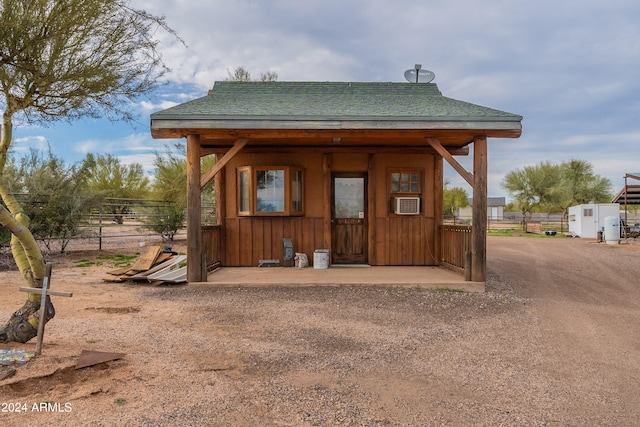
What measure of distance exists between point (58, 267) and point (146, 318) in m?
5.86

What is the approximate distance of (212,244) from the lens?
818 centimetres

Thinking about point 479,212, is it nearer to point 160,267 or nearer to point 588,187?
point 160,267

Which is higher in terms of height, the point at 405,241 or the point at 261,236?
the point at 261,236

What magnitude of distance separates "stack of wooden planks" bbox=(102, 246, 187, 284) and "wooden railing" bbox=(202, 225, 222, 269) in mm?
550

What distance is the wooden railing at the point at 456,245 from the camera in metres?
7.45

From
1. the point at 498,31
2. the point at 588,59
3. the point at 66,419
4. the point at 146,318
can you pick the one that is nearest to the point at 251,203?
the point at 146,318

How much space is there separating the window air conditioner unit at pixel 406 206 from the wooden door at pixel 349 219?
0.70 metres

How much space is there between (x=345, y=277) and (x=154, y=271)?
3.60 metres

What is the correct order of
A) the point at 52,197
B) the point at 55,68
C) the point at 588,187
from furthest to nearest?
the point at 588,187 < the point at 52,197 < the point at 55,68

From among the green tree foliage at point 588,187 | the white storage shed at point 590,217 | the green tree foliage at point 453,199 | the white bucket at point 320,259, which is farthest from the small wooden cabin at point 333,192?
the green tree foliage at point 453,199

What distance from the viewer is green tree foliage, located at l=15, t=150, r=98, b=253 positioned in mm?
10859

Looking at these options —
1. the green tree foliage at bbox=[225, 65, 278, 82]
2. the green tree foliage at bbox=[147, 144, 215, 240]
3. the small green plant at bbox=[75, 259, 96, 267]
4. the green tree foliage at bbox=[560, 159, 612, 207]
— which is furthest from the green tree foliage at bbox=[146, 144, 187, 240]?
the green tree foliage at bbox=[560, 159, 612, 207]

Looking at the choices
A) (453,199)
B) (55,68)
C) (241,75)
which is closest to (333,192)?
(55,68)

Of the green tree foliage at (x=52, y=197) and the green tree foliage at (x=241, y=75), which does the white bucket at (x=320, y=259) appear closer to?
the green tree foliage at (x=52, y=197)
